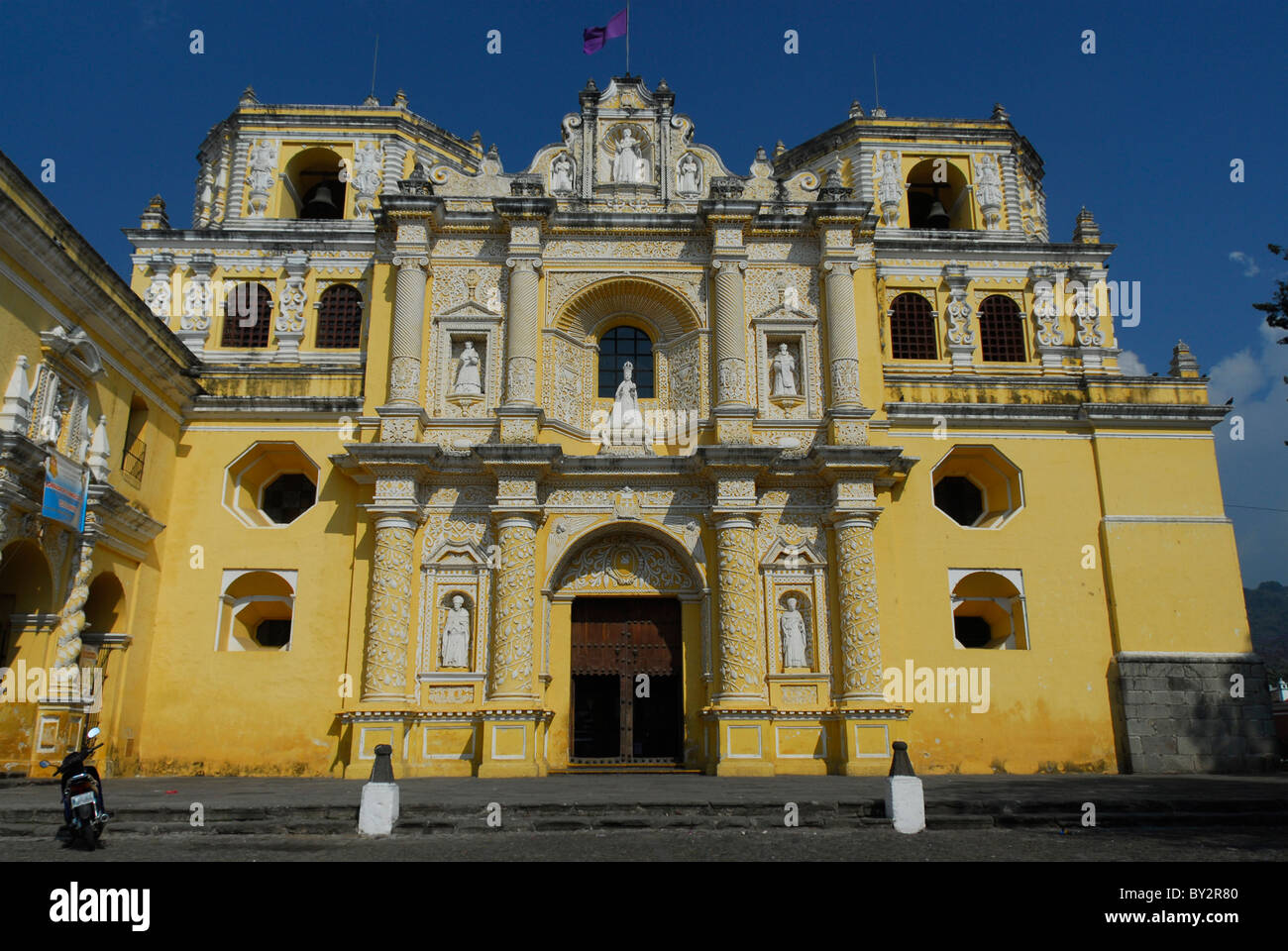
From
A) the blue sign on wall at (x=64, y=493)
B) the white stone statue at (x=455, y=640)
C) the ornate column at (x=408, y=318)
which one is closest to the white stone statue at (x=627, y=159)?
the ornate column at (x=408, y=318)

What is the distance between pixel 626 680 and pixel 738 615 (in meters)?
2.56

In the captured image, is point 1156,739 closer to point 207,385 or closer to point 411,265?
point 411,265

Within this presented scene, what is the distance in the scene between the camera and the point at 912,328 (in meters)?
23.2

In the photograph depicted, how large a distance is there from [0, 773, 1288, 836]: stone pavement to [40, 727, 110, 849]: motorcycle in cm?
93

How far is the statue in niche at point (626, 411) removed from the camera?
19547 mm

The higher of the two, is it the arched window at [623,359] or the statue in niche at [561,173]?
the statue in niche at [561,173]

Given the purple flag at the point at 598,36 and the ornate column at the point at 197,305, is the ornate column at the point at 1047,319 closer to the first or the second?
the purple flag at the point at 598,36

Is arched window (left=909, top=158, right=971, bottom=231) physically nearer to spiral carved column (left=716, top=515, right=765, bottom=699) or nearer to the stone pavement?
spiral carved column (left=716, top=515, right=765, bottom=699)

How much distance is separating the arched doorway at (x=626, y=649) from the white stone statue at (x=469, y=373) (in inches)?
148

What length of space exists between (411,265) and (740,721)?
10849mm

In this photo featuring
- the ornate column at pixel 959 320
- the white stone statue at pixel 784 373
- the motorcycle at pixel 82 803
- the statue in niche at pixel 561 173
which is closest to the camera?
the motorcycle at pixel 82 803

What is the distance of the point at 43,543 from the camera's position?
14602 millimetres
